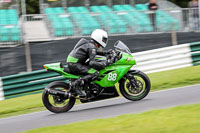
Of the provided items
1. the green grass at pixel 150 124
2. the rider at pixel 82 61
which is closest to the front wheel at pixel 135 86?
the rider at pixel 82 61

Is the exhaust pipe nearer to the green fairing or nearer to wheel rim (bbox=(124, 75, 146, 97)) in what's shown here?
the green fairing

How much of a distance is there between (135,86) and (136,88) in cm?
5

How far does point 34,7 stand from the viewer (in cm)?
2173

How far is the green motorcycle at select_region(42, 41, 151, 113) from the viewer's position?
281 inches

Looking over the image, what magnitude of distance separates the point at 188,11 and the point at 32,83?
8089 millimetres

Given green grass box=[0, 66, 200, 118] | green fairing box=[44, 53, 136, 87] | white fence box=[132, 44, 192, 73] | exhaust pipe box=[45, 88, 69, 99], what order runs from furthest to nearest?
white fence box=[132, 44, 192, 73] < green grass box=[0, 66, 200, 118] < green fairing box=[44, 53, 136, 87] < exhaust pipe box=[45, 88, 69, 99]

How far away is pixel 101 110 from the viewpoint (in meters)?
6.93

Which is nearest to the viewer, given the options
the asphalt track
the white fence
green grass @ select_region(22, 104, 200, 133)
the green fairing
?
green grass @ select_region(22, 104, 200, 133)

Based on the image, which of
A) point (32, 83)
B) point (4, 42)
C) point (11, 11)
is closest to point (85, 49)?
point (32, 83)

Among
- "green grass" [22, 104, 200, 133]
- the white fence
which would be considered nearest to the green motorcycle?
"green grass" [22, 104, 200, 133]

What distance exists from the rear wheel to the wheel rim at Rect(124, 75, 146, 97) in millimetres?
1193

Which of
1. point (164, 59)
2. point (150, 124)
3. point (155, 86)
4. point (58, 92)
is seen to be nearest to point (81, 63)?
point (58, 92)

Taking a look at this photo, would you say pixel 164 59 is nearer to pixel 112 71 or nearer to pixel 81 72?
pixel 112 71

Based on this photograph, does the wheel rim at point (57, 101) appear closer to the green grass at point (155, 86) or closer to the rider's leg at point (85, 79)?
the rider's leg at point (85, 79)
